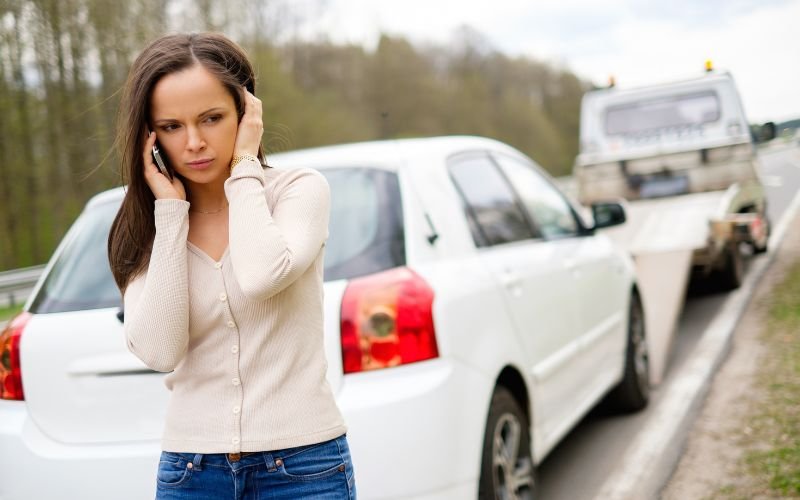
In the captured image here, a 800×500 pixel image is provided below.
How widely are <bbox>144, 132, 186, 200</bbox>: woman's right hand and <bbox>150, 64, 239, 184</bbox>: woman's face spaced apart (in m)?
0.03

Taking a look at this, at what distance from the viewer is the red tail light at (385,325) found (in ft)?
9.98

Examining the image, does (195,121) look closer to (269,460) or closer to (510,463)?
(269,460)

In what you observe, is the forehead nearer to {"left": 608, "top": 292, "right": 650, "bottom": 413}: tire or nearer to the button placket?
the button placket

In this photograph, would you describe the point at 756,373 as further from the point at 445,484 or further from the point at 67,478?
the point at 67,478

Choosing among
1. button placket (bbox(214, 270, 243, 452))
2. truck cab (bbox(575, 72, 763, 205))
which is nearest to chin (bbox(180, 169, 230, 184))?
button placket (bbox(214, 270, 243, 452))

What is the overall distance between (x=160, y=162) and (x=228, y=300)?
0.35m

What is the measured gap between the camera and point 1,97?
18.4 m

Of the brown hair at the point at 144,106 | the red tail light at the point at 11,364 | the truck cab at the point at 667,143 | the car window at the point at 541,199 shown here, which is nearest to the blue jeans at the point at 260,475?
the brown hair at the point at 144,106

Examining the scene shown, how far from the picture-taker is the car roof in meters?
3.64

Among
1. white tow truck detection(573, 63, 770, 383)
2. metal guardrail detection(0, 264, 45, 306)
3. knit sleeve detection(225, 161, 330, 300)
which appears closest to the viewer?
knit sleeve detection(225, 161, 330, 300)

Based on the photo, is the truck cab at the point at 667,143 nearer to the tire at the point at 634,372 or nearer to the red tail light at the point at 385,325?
the tire at the point at 634,372

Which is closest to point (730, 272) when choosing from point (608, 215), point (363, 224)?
point (608, 215)

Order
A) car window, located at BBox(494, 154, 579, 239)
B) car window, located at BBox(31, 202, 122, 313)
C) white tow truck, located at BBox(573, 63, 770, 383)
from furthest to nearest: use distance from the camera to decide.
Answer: white tow truck, located at BBox(573, 63, 770, 383) → car window, located at BBox(494, 154, 579, 239) → car window, located at BBox(31, 202, 122, 313)

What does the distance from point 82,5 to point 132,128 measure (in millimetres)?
18326
